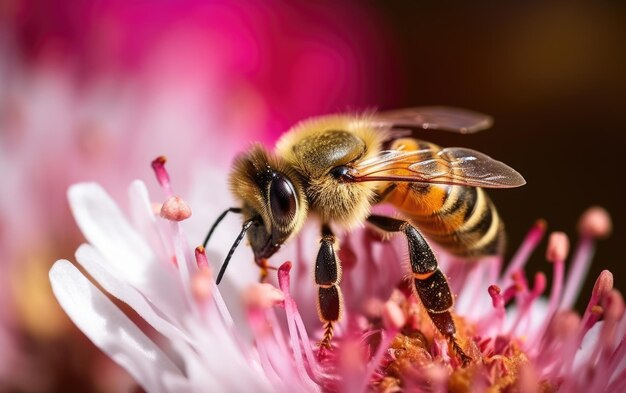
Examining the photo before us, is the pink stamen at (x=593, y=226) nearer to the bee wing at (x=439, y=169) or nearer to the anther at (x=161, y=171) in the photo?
the bee wing at (x=439, y=169)

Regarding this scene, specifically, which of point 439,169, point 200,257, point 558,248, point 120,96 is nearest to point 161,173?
point 200,257

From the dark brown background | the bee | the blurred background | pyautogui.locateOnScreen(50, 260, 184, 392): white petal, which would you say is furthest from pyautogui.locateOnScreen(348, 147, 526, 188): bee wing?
the dark brown background

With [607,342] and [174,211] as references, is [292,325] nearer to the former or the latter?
[174,211]

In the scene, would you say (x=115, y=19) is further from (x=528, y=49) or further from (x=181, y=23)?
(x=528, y=49)

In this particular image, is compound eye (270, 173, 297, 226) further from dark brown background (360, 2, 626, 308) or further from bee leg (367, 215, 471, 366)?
dark brown background (360, 2, 626, 308)

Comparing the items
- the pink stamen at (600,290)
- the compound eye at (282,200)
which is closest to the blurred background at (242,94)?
the compound eye at (282,200)

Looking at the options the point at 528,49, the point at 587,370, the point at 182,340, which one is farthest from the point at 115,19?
the point at 587,370

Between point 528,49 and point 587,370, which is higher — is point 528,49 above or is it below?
above
